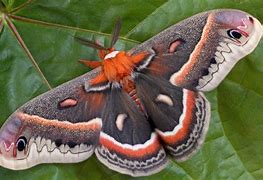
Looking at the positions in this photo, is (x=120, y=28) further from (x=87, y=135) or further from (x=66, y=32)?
(x=87, y=135)

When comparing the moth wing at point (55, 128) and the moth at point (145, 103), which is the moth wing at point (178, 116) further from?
the moth wing at point (55, 128)

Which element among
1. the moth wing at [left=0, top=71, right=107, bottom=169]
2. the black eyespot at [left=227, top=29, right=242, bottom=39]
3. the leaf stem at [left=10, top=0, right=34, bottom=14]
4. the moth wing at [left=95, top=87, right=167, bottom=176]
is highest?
the leaf stem at [left=10, top=0, right=34, bottom=14]

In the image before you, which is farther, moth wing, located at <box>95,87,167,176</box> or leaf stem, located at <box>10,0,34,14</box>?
leaf stem, located at <box>10,0,34,14</box>

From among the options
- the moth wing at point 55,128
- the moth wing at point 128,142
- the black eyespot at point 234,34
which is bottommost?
the moth wing at point 128,142

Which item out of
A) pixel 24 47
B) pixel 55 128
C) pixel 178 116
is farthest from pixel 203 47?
pixel 24 47

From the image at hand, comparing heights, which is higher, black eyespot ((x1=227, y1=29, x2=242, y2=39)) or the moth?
black eyespot ((x1=227, y1=29, x2=242, y2=39))

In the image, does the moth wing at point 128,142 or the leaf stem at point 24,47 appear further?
the leaf stem at point 24,47

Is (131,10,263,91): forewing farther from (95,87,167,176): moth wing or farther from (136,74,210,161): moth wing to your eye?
(95,87,167,176): moth wing

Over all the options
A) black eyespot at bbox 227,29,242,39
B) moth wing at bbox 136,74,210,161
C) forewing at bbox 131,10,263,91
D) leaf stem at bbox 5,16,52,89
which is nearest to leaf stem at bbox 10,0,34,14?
leaf stem at bbox 5,16,52,89

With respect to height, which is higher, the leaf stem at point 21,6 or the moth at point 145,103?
the leaf stem at point 21,6

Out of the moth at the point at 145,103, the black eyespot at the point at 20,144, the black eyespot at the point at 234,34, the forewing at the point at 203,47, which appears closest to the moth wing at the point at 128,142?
the moth at the point at 145,103
